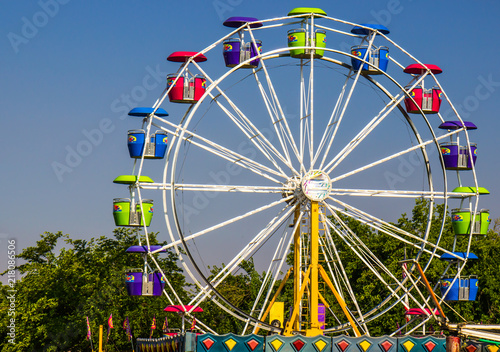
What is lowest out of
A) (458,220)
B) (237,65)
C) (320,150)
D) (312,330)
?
(312,330)

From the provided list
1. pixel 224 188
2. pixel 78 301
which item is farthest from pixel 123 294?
pixel 224 188

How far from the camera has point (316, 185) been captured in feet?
89.8

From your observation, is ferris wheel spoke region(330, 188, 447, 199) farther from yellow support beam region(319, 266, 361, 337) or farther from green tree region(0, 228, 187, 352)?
green tree region(0, 228, 187, 352)

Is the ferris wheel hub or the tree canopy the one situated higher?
the ferris wheel hub

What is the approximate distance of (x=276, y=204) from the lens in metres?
27.3

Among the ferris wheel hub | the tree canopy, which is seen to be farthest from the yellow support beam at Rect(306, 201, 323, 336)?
the tree canopy

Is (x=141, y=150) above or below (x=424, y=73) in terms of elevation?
below

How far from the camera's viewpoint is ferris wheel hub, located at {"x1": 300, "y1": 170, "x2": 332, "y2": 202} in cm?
2723

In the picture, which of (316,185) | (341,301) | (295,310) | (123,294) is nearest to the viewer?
(295,310)

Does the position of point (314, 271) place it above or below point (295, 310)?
above

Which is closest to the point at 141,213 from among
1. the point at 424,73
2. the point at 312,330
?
the point at 312,330

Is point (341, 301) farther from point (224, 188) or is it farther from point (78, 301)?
point (78, 301)

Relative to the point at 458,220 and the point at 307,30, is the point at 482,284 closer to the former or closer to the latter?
the point at 458,220

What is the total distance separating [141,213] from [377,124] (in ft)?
26.0
